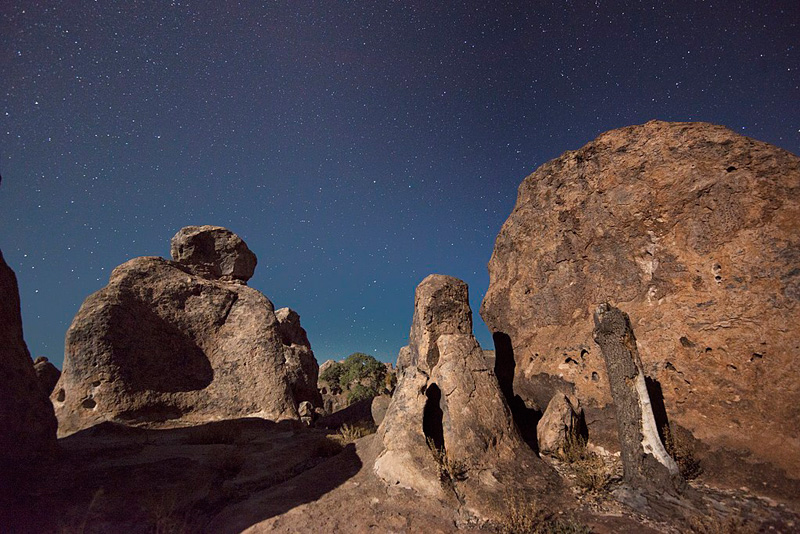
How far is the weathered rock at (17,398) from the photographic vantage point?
724 centimetres

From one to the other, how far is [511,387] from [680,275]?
664 cm

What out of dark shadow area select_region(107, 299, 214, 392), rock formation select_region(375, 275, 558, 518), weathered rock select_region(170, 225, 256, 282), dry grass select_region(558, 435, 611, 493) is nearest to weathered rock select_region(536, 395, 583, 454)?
dry grass select_region(558, 435, 611, 493)

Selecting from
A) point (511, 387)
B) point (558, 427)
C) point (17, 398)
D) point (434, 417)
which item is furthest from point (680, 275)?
point (17, 398)

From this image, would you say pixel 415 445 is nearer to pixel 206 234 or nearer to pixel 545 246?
pixel 545 246

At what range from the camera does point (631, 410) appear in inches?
286

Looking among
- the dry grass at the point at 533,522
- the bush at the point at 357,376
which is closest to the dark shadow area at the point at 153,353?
the dry grass at the point at 533,522

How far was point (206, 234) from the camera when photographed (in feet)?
66.6

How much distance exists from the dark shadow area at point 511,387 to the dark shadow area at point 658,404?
342 cm

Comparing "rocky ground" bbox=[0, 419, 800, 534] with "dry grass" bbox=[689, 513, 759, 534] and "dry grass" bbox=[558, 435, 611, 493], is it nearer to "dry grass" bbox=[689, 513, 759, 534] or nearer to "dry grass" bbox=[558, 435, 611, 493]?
"dry grass" bbox=[689, 513, 759, 534]

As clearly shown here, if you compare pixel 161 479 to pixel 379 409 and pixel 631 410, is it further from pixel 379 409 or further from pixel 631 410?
pixel 631 410

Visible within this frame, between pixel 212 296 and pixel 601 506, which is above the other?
pixel 212 296

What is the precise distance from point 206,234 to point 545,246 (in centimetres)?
1915

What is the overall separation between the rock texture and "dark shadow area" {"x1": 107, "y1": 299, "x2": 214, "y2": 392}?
46.9 feet

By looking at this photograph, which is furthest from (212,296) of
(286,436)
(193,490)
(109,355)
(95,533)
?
(95,533)
